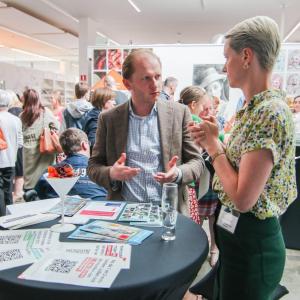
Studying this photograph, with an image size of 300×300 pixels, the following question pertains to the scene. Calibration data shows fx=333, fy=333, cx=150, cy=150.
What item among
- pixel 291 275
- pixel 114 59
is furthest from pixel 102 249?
pixel 114 59

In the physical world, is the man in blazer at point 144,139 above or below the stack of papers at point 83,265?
above

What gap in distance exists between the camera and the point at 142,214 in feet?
4.62

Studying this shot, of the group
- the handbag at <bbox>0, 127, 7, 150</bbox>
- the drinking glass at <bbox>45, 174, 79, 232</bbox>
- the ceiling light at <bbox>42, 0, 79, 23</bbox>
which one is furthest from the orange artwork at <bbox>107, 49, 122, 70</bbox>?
the drinking glass at <bbox>45, 174, 79, 232</bbox>

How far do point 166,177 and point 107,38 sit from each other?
32.4 feet

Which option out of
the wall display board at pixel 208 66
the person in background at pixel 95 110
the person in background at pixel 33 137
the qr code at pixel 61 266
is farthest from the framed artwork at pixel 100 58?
the qr code at pixel 61 266

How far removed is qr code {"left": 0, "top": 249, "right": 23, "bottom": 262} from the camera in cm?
102

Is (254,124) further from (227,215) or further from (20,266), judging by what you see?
(20,266)

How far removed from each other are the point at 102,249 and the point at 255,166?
546 mm

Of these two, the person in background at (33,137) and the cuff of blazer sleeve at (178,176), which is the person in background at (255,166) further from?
the person in background at (33,137)

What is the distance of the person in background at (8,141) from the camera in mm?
3545

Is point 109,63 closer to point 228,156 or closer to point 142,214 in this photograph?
point 142,214

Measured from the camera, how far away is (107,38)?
1049 centimetres

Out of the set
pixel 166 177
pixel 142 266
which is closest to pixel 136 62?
pixel 166 177

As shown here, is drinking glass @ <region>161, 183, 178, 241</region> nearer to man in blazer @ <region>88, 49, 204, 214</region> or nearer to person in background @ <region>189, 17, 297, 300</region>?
person in background @ <region>189, 17, 297, 300</region>
